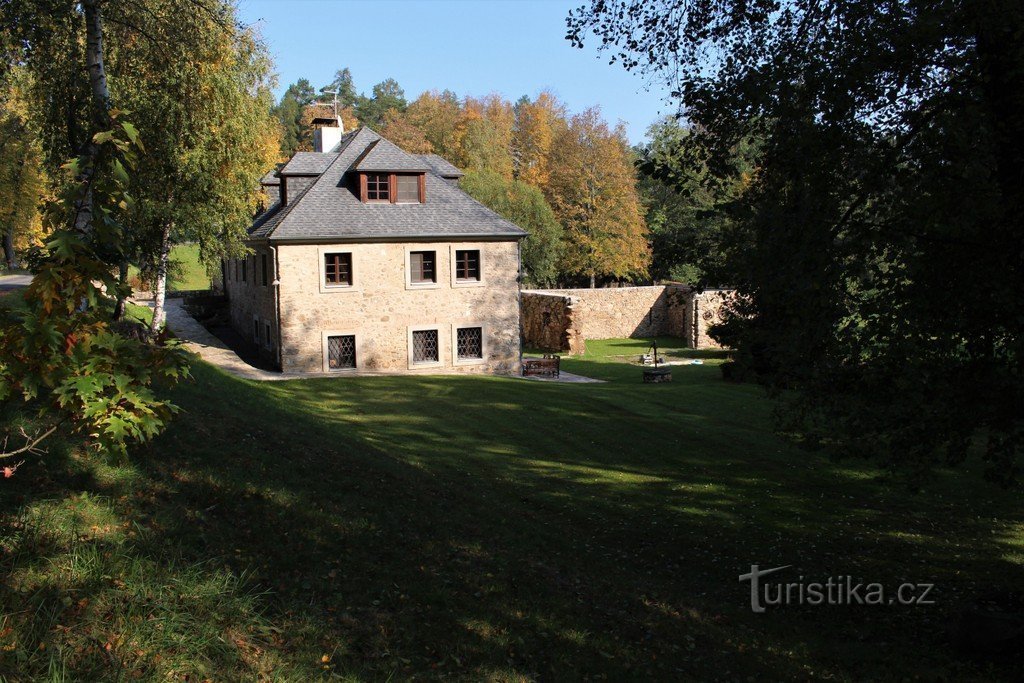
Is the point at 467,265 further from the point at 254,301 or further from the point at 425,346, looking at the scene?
the point at 254,301

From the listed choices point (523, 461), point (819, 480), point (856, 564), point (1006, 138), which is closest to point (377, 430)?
point (523, 461)

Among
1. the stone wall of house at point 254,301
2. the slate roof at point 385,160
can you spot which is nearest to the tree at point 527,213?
the stone wall of house at point 254,301

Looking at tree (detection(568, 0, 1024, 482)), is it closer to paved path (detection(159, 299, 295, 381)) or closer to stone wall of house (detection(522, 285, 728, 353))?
paved path (detection(159, 299, 295, 381))

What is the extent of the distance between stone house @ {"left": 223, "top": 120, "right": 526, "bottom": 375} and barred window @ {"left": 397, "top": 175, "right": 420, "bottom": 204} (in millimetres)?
36

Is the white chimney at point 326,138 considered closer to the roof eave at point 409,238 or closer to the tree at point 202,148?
the tree at point 202,148

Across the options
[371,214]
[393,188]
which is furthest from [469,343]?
[393,188]

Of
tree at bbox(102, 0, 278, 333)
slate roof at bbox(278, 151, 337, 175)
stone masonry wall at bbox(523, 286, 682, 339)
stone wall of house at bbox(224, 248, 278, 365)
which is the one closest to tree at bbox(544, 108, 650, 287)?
stone masonry wall at bbox(523, 286, 682, 339)

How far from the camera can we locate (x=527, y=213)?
169ft

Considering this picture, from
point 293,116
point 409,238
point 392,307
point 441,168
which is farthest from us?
point 293,116

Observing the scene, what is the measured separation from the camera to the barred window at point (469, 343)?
2942 centimetres

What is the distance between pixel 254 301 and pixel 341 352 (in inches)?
242

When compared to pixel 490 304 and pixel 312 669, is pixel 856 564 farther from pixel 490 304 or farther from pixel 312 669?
pixel 490 304

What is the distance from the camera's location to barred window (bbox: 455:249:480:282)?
95.6ft

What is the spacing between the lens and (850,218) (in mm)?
8492
